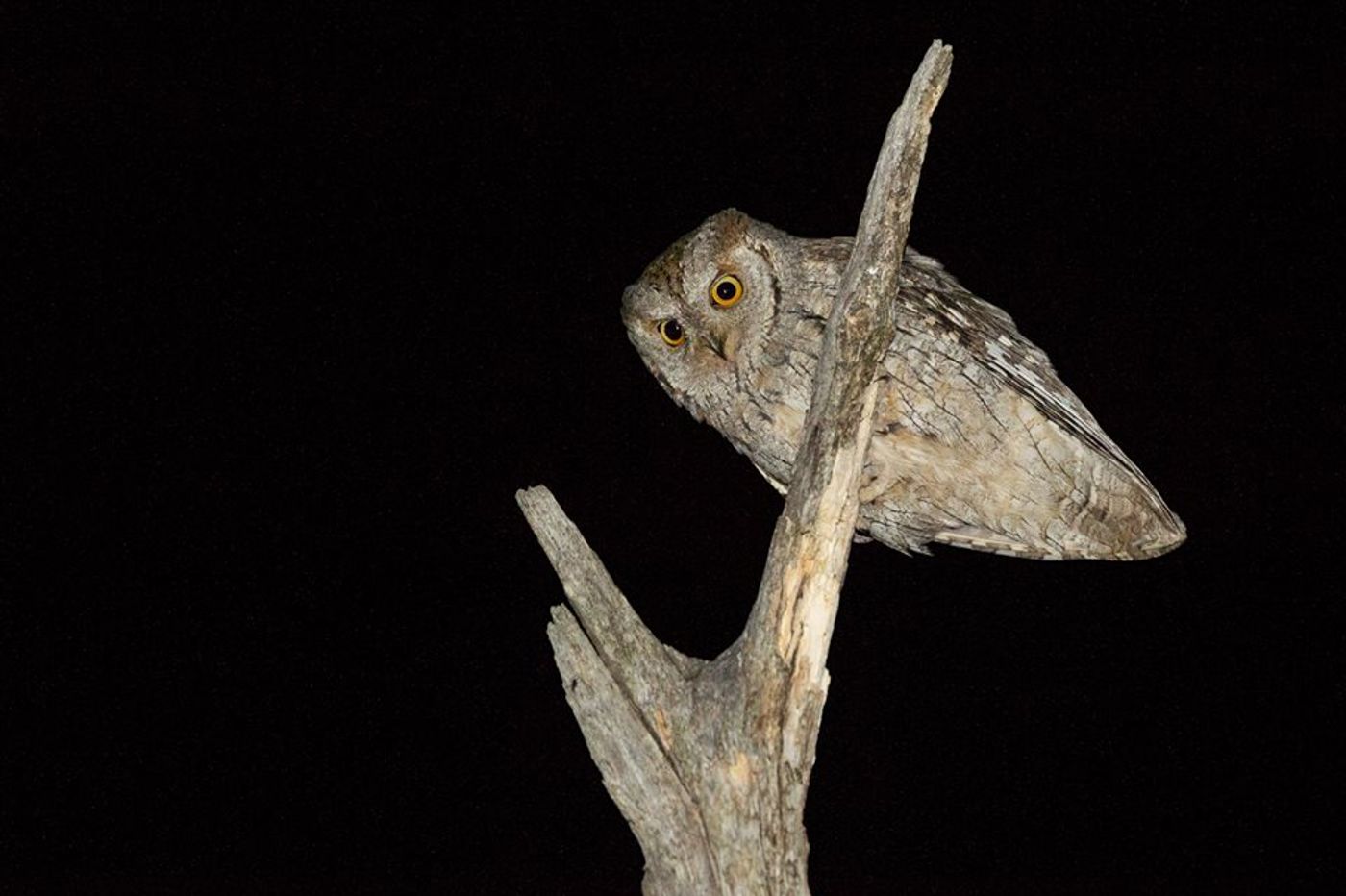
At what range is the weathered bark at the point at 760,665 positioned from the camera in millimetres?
2100

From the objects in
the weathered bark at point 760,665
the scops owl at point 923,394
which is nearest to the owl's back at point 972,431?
the scops owl at point 923,394

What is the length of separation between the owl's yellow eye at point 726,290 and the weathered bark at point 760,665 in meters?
0.37

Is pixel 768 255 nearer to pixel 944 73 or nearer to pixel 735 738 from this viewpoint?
pixel 944 73

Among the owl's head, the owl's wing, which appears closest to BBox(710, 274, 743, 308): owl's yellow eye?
the owl's head

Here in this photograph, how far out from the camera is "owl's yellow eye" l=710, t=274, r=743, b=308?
8.08 feet

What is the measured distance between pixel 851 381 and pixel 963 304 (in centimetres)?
51

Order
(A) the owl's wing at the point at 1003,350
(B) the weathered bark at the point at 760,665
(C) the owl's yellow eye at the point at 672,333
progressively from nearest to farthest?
(B) the weathered bark at the point at 760,665 < (A) the owl's wing at the point at 1003,350 < (C) the owl's yellow eye at the point at 672,333

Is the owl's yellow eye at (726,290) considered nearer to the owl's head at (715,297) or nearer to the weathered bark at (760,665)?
the owl's head at (715,297)

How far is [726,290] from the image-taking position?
→ 247 cm

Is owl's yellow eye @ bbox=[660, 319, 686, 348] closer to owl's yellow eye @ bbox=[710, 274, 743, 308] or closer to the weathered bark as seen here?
owl's yellow eye @ bbox=[710, 274, 743, 308]

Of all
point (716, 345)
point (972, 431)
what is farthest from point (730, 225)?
point (972, 431)

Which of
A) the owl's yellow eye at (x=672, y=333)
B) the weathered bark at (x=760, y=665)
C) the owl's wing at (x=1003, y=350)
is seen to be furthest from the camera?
the owl's yellow eye at (x=672, y=333)

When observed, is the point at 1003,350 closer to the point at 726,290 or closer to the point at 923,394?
the point at 923,394

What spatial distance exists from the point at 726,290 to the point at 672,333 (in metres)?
0.14
